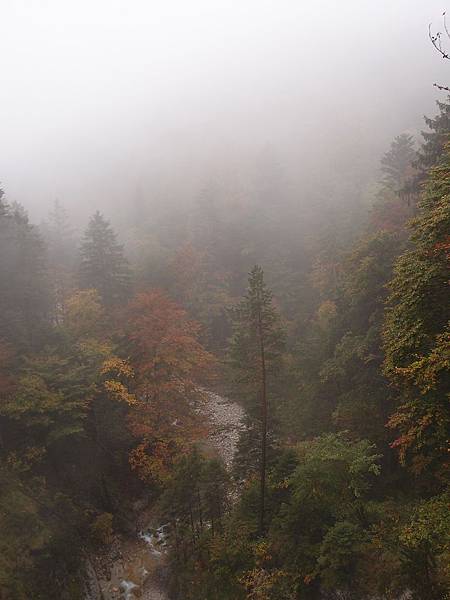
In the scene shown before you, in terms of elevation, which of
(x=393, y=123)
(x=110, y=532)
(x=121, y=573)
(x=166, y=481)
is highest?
(x=393, y=123)

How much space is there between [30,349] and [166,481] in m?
13.1

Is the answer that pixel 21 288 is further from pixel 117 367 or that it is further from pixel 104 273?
pixel 117 367

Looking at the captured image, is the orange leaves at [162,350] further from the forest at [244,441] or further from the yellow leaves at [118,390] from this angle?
the yellow leaves at [118,390]

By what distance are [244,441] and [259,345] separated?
20.4 feet

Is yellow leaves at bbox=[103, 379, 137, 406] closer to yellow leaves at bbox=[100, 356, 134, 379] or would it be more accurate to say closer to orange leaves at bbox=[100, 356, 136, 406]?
orange leaves at bbox=[100, 356, 136, 406]

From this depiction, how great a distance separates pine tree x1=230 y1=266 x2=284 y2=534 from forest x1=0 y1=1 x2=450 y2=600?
0.34ft

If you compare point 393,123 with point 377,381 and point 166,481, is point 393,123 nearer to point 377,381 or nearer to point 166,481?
point 377,381

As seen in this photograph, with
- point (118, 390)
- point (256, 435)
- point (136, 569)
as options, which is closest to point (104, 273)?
point (118, 390)

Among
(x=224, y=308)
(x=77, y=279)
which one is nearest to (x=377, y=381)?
(x=224, y=308)

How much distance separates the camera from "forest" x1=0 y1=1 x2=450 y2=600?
1322 centimetres

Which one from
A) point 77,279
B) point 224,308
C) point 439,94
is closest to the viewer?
point 77,279

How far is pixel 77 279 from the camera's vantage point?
1695 inches

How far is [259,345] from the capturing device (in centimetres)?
1859

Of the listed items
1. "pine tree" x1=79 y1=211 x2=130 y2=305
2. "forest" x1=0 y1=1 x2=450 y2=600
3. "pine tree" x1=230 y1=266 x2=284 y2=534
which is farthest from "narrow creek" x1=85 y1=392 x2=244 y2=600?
"pine tree" x1=79 y1=211 x2=130 y2=305
